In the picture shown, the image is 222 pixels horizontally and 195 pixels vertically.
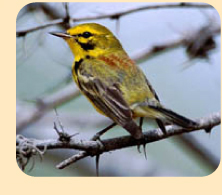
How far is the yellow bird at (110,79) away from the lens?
209 centimetres

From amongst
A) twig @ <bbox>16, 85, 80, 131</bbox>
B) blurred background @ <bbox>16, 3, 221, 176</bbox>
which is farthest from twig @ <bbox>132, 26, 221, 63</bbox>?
twig @ <bbox>16, 85, 80, 131</bbox>

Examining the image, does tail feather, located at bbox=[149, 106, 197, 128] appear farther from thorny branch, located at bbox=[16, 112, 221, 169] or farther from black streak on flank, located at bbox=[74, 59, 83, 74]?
black streak on flank, located at bbox=[74, 59, 83, 74]

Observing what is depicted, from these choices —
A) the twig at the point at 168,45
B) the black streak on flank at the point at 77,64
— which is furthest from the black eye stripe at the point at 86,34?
the twig at the point at 168,45

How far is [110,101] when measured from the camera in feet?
6.96

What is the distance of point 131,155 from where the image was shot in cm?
247

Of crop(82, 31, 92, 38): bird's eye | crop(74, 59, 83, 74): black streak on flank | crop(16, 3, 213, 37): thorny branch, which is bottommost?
crop(74, 59, 83, 74): black streak on flank

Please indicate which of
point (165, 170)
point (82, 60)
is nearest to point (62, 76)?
point (82, 60)

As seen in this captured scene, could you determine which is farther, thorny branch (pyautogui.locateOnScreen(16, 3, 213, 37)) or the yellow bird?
thorny branch (pyautogui.locateOnScreen(16, 3, 213, 37))

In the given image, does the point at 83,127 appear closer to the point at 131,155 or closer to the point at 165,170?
the point at 131,155

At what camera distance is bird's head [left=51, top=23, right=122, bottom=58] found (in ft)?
7.68

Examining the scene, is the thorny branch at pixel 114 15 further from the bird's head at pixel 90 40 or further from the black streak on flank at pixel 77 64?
the black streak on flank at pixel 77 64

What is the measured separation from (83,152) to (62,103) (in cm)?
47

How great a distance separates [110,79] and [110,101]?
19 cm

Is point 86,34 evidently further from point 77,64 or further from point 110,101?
point 110,101
